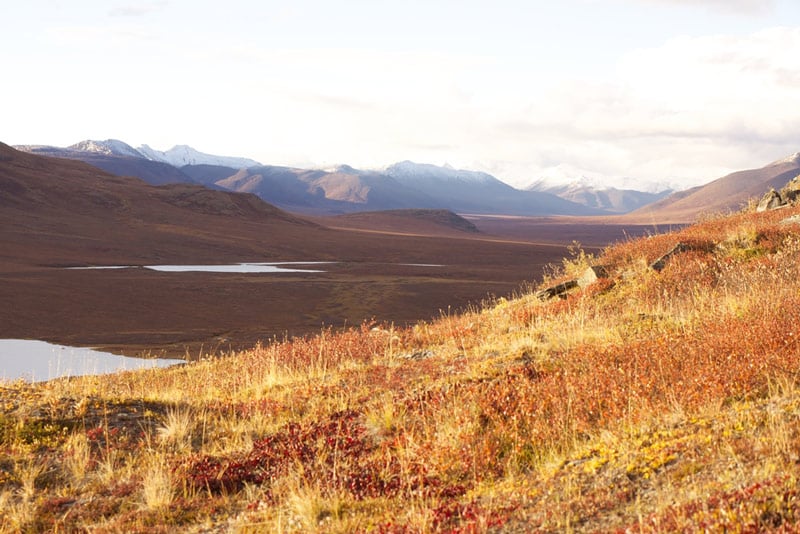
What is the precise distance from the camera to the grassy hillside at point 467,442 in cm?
424

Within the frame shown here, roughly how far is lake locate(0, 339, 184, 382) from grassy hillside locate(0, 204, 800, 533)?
1042 cm

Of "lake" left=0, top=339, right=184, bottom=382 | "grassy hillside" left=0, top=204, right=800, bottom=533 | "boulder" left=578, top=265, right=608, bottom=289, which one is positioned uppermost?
"boulder" left=578, top=265, right=608, bottom=289

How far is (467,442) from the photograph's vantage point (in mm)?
5773

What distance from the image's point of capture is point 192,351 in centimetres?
2211

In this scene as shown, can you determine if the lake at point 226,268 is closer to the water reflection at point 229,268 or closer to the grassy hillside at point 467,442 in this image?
the water reflection at point 229,268

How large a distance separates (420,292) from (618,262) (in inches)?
869

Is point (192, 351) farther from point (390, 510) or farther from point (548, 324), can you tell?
point (390, 510)

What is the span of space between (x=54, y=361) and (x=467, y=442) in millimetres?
18170

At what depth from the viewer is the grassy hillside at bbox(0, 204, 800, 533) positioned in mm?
4238

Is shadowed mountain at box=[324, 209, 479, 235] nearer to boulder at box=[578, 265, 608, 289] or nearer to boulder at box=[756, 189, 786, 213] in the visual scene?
boulder at box=[756, 189, 786, 213]

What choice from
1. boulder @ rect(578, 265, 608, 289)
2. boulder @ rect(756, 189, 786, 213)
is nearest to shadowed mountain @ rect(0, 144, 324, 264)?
boulder @ rect(578, 265, 608, 289)

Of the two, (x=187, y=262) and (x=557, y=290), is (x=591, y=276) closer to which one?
(x=557, y=290)

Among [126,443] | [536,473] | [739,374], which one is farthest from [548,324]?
[126,443]

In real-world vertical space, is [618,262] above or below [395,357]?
above
